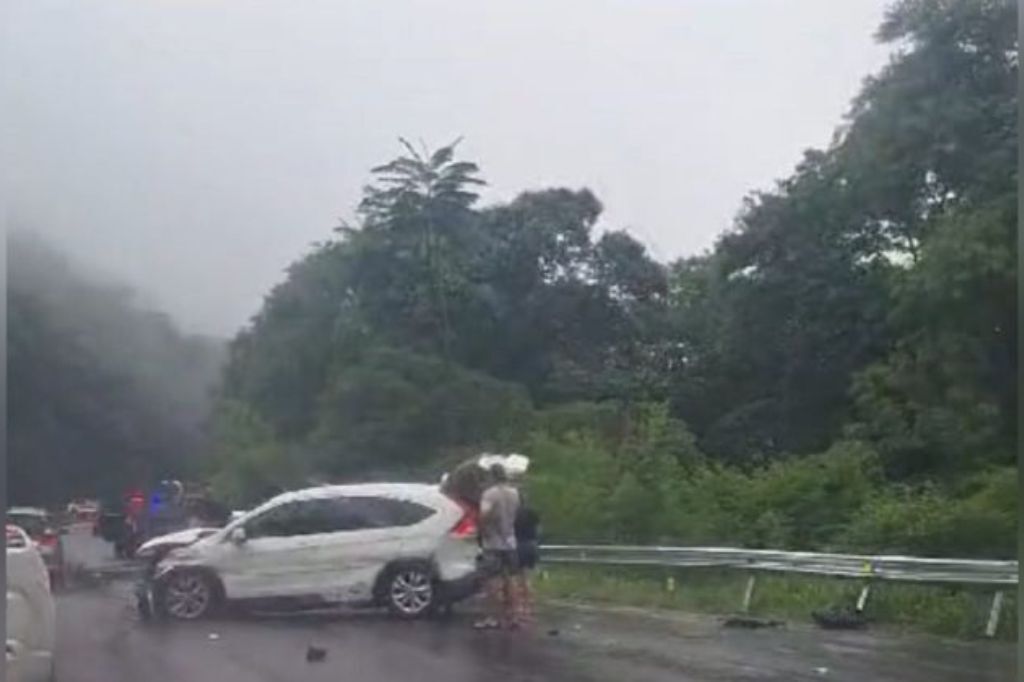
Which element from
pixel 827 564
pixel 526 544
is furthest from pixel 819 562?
pixel 526 544

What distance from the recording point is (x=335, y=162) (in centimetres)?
447

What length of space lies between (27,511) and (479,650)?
0.94 metres

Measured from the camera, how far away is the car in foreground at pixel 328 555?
4469 mm

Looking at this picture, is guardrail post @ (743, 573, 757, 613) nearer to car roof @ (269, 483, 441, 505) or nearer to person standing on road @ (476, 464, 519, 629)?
person standing on road @ (476, 464, 519, 629)

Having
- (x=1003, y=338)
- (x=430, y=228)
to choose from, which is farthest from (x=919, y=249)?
(x=430, y=228)

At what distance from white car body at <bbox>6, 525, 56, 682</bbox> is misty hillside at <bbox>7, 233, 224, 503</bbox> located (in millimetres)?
109

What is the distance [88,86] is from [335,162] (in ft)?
1.65

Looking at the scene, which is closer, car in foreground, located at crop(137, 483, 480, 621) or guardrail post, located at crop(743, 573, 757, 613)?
car in foreground, located at crop(137, 483, 480, 621)

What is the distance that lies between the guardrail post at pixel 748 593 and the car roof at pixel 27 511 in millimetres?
1409

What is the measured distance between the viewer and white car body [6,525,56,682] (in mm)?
4359

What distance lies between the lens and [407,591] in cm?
452

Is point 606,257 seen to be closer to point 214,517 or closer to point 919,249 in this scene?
point 919,249

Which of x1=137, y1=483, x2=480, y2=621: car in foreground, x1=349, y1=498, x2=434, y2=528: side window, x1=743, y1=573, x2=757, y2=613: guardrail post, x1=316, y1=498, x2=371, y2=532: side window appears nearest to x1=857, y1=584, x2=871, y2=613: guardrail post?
x1=743, y1=573, x2=757, y2=613: guardrail post

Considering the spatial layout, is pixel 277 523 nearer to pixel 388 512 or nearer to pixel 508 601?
pixel 388 512
